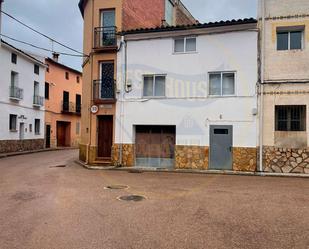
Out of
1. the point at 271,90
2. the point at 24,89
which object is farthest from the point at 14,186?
the point at 24,89

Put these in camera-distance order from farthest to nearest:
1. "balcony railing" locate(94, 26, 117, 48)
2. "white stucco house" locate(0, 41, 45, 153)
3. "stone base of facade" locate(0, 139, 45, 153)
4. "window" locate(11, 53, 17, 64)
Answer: "window" locate(11, 53, 17, 64)
"stone base of facade" locate(0, 139, 45, 153)
"white stucco house" locate(0, 41, 45, 153)
"balcony railing" locate(94, 26, 117, 48)

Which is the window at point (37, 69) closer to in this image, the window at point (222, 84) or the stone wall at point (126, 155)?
the stone wall at point (126, 155)

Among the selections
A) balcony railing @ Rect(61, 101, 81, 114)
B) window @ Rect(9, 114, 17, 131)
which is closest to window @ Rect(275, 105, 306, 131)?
window @ Rect(9, 114, 17, 131)

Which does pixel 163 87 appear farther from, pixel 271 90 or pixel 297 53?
pixel 297 53

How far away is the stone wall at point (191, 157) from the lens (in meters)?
15.2

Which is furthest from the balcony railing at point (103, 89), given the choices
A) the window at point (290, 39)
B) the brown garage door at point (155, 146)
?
the window at point (290, 39)

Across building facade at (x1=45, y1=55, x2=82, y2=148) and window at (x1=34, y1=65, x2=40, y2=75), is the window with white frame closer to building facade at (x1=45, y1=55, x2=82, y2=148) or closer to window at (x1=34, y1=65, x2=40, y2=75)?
window at (x1=34, y1=65, x2=40, y2=75)

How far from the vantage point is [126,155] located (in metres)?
16.4

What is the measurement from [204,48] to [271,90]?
3733mm

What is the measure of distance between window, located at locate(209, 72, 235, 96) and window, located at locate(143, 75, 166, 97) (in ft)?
8.02

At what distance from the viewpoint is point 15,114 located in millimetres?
25016

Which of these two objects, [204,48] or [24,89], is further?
[24,89]

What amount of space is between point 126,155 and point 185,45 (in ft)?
20.8

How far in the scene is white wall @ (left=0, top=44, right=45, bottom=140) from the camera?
23.3 meters
